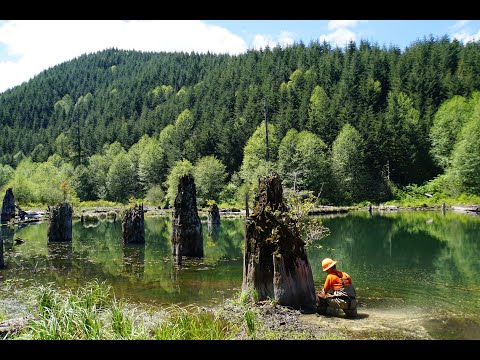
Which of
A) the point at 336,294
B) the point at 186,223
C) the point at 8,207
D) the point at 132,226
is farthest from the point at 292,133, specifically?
the point at 336,294

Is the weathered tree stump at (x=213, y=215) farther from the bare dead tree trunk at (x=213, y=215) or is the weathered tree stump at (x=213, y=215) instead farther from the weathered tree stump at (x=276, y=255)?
the weathered tree stump at (x=276, y=255)

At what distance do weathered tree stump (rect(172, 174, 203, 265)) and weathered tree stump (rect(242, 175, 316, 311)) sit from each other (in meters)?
12.5

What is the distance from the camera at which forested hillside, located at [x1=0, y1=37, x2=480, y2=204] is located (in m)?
96.4

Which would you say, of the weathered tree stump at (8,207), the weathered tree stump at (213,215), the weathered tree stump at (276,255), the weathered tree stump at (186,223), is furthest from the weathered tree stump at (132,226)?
the weathered tree stump at (8,207)

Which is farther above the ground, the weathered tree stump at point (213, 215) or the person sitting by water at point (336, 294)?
the weathered tree stump at point (213, 215)

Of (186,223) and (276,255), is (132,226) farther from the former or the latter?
(276,255)

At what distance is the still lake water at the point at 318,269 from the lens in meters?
17.1

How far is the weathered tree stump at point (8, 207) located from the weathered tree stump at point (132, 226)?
29.7 meters

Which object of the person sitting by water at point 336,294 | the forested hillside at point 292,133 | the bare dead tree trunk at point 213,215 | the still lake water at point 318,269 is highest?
the forested hillside at point 292,133

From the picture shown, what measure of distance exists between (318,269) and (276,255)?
1003cm

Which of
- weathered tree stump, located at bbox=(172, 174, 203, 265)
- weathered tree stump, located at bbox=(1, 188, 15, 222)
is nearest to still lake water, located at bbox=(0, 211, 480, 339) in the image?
weathered tree stump, located at bbox=(172, 174, 203, 265)
